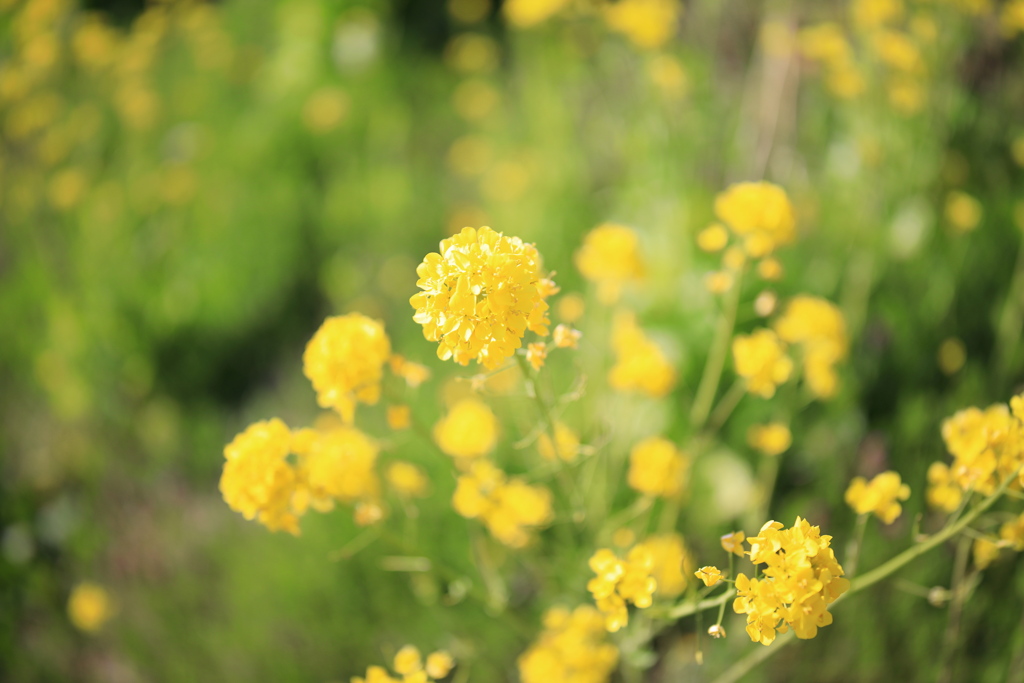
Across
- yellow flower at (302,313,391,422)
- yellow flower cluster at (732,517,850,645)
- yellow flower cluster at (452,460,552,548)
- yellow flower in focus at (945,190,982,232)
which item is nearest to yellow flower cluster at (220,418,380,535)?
yellow flower at (302,313,391,422)

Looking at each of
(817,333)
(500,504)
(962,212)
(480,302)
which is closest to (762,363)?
(817,333)

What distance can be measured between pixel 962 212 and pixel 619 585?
7.19ft

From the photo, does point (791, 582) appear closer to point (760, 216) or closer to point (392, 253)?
point (760, 216)

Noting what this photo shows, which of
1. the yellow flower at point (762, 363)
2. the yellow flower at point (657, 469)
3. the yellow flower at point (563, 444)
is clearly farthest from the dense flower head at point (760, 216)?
the yellow flower at point (563, 444)

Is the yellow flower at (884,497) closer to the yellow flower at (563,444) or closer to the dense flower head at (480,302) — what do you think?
the yellow flower at (563,444)

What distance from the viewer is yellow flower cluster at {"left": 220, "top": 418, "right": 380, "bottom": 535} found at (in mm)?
1253

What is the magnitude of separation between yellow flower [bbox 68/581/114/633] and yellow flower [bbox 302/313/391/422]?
6.20ft

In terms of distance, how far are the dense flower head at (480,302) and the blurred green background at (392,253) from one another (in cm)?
84

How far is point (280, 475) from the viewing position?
50.0 inches

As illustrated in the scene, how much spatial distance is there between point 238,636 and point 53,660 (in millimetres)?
841

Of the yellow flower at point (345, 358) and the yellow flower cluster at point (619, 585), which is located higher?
the yellow flower at point (345, 358)

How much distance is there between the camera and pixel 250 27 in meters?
5.69

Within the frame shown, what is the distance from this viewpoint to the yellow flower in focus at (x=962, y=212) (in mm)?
2436

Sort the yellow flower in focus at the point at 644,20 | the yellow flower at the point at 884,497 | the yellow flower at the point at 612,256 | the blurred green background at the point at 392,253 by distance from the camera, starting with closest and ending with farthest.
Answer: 1. the yellow flower at the point at 884,497
2. the yellow flower at the point at 612,256
3. the blurred green background at the point at 392,253
4. the yellow flower in focus at the point at 644,20
